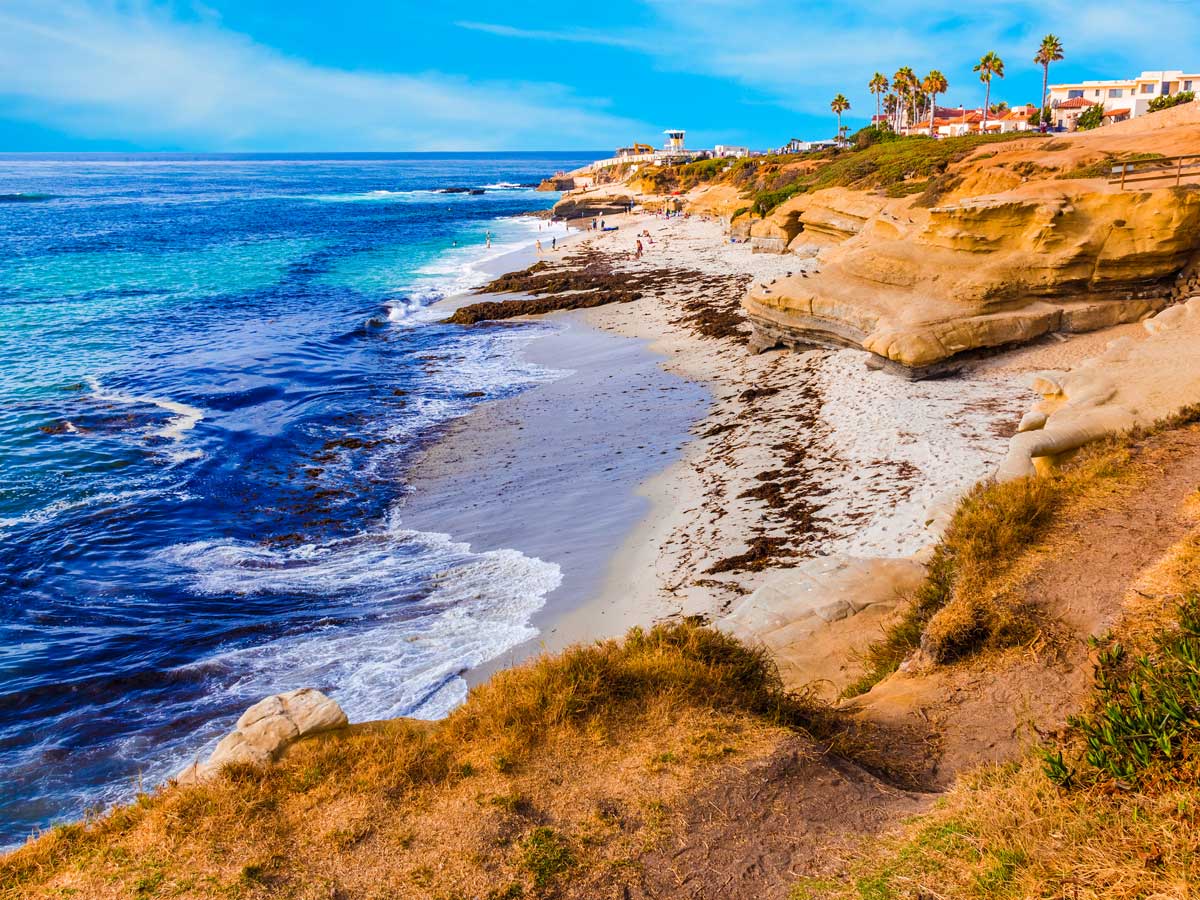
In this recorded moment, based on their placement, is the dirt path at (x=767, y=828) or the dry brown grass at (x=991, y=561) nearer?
the dirt path at (x=767, y=828)

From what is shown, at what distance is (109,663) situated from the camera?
34.0 feet

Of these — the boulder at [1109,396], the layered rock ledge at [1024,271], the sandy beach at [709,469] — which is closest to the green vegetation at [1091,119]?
the layered rock ledge at [1024,271]

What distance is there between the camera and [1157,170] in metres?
19.8

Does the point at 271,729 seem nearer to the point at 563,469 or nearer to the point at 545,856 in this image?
the point at 545,856

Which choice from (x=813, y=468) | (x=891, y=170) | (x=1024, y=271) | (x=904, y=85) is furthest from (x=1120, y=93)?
(x=813, y=468)

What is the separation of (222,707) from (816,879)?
751cm

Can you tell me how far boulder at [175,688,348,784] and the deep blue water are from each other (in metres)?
2.50

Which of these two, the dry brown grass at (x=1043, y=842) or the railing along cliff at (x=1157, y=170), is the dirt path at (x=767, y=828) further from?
the railing along cliff at (x=1157, y=170)

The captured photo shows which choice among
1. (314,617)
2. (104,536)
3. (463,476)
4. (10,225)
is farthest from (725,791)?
(10,225)

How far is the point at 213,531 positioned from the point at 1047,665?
13.6 meters

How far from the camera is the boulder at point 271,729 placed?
5.88m

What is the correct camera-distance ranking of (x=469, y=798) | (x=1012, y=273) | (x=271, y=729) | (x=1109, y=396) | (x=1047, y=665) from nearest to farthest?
(x=469, y=798) < (x=271, y=729) < (x=1047, y=665) < (x=1109, y=396) < (x=1012, y=273)

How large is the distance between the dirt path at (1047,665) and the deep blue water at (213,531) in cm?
519

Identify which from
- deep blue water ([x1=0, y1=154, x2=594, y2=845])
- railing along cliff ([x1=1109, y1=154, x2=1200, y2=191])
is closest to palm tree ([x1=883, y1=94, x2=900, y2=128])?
deep blue water ([x1=0, y1=154, x2=594, y2=845])
